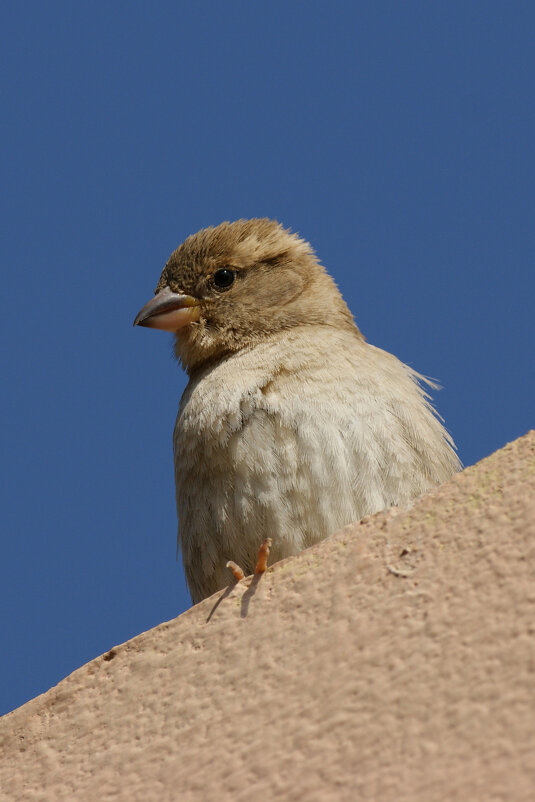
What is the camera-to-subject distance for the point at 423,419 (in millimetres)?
4086

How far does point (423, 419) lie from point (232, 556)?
89 cm

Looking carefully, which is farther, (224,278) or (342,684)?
(224,278)

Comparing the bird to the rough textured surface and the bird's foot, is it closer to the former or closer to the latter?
the bird's foot

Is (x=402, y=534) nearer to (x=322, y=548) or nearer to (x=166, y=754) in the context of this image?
(x=322, y=548)

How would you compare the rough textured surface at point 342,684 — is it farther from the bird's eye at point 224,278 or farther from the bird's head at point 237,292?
the bird's eye at point 224,278

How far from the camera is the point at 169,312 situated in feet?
16.5

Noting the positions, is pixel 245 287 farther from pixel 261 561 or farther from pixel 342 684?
pixel 342 684

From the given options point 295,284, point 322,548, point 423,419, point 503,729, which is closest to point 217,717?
point 322,548

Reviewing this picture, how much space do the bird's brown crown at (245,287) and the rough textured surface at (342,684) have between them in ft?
8.01

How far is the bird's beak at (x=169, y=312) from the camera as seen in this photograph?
4977 millimetres

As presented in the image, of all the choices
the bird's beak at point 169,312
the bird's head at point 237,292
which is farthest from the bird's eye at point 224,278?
the bird's beak at point 169,312

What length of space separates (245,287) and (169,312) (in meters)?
0.37

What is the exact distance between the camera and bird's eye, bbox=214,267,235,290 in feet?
→ 16.8

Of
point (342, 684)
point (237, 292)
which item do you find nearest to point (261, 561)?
point (342, 684)
